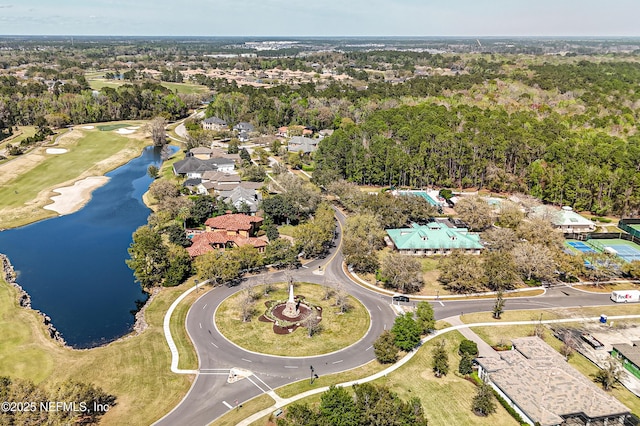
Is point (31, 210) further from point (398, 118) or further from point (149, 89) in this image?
point (149, 89)

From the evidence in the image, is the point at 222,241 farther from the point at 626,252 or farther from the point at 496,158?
the point at 496,158

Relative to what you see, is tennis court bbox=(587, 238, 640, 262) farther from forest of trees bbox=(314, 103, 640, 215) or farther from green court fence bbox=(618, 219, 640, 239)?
forest of trees bbox=(314, 103, 640, 215)

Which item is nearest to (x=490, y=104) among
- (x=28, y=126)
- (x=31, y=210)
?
(x=31, y=210)

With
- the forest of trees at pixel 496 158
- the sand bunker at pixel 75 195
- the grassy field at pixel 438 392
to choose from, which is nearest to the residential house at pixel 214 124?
the sand bunker at pixel 75 195

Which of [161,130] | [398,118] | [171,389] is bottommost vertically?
[171,389]

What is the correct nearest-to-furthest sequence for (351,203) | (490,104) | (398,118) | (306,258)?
(306,258) → (351,203) → (398,118) → (490,104)

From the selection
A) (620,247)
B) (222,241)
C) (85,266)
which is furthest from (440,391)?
(85,266)

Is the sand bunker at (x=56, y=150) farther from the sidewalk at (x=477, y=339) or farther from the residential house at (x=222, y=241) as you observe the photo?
the sidewalk at (x=477, y=339)
